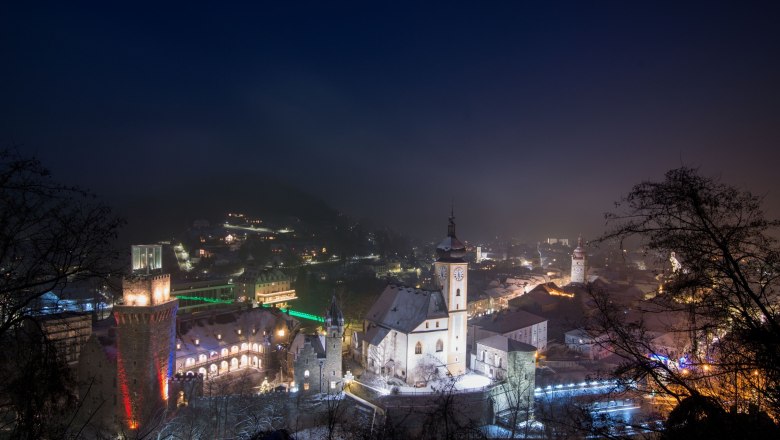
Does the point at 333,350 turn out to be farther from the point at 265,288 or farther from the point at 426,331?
the point at 265,288

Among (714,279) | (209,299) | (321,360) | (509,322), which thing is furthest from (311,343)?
(209,299)

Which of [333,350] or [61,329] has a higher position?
[61,329]

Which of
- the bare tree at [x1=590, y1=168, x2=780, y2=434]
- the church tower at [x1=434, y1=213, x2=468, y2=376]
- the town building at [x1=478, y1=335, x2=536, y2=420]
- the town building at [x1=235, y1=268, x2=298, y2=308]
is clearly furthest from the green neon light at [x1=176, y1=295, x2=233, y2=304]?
the bare tree at [x1=590, y1=168, x2=780, y2=434]

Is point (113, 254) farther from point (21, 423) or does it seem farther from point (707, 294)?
point (707, 294)

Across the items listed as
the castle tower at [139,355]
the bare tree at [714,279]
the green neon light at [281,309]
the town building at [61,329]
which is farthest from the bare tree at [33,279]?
the green neon light at [281,309]

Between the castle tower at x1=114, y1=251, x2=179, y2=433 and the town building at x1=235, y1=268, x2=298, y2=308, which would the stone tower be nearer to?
the castle tower at x1=114, y1=251, x2=179, y2=433

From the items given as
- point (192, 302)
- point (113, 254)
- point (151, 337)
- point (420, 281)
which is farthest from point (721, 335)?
point (420, 281)
